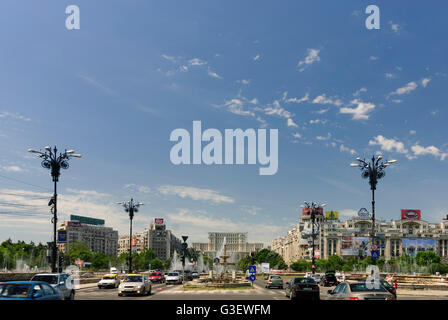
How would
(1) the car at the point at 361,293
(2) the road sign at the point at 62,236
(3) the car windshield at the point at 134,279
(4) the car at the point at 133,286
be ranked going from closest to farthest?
1. (1) the car at the point at 361,293
2. (4) the car at the point at 133,286
3. (3) the car windshield at the point at 134,279
4. (2) the road sign at the point at 62,236

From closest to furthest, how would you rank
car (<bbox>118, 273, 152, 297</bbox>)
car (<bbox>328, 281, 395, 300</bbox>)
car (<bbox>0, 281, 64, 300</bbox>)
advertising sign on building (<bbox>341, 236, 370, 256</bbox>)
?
car (<bbox>0, 281, 64, 300</bbox>) < car (<bbox>328, 281, 395, 300</bbox>) < car (<bbox>118, 273, 152, 297</bbox>) < advertising sign on building (<bbox>341, 236, 370, 256</bbox>)

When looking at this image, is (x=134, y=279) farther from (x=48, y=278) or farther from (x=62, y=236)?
A: (x=62, y=236)

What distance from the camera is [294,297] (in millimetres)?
27781

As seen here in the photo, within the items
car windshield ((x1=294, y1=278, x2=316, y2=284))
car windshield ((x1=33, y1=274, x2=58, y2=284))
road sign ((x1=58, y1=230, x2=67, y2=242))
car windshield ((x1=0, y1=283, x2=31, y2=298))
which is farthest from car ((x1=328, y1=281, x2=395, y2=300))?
road sign ((x1=58, y1=230, x2=67, y2=242))

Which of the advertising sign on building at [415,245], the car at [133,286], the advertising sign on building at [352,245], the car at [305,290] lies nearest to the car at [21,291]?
the car at [133,286]

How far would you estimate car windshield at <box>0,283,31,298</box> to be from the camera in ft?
50.2

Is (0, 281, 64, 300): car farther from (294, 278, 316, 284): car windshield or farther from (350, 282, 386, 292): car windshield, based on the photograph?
(294, 278, 316, 284): car windshield

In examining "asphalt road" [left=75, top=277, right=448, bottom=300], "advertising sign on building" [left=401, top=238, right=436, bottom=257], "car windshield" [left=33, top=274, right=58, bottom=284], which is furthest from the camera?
"advertising sign on building" [left=401, top=238, right=436, bottom=257]

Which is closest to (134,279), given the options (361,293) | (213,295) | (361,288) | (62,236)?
(213,295)

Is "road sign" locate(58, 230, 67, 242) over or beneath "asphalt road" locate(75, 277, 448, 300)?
over

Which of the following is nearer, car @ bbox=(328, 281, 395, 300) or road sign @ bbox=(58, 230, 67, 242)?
car @ bbox=(328, 281, 395, 300)

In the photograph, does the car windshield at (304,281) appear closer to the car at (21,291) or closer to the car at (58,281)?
the car at (58,281)

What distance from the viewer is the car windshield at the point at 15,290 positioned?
1530cm
